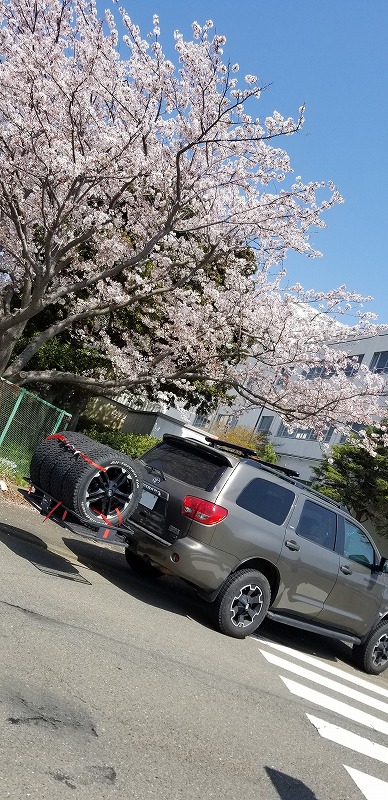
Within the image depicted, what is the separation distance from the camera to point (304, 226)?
14250mm

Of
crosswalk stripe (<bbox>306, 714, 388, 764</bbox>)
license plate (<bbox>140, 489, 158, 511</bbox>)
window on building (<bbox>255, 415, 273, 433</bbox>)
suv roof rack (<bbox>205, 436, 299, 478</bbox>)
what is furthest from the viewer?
window on building (<bbox>255, 415, 273, 433</bbox>)

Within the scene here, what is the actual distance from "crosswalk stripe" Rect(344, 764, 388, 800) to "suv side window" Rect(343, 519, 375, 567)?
146 inches

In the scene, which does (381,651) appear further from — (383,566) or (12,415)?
(12,415)

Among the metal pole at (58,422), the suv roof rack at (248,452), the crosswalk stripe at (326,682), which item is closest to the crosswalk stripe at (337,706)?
the crosswalk stripe at (326,682)

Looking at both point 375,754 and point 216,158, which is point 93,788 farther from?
point 216,158

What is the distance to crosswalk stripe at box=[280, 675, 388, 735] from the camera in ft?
21.6

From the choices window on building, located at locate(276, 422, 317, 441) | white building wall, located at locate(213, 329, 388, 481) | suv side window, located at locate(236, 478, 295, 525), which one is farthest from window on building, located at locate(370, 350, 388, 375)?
suv side window, located at locate(236, 478, 295, 525)

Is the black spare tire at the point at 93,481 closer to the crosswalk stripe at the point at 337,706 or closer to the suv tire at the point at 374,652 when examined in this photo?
the crosswalk stripe at the point at 337,706

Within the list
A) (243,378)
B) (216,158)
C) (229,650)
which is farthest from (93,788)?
(243,378)

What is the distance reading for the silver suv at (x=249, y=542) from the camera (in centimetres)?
735

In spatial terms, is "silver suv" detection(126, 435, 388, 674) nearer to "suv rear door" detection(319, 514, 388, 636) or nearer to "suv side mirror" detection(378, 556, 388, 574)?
"suv rear door" detection(319, 514, 388, 636)

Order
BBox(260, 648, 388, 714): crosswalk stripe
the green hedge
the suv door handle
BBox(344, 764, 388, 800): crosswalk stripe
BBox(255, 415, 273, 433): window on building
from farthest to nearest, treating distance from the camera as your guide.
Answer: BBox(255, 415, 273, 433): window on building → the green hedge → the suv door handle → BBox(260, 648, 388, 714): crosswalk stripe → BBox(344, 764, 388, 800): crosswalk stripe

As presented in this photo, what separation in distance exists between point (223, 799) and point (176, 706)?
1077 mm

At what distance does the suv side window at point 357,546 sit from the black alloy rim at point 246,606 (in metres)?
1.54
